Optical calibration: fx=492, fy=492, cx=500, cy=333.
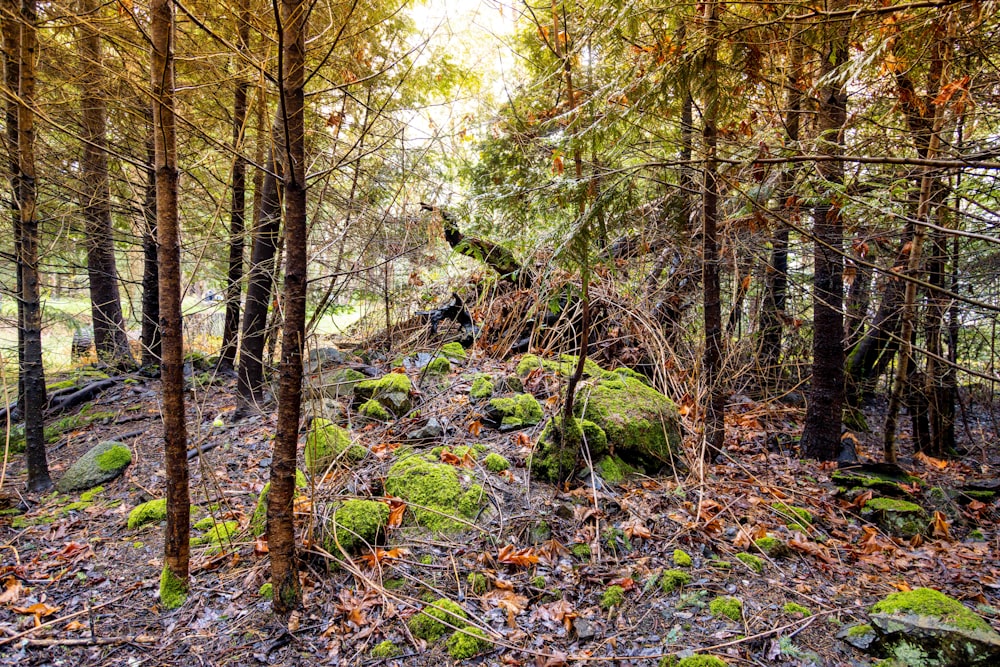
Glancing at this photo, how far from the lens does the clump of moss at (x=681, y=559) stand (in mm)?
3506

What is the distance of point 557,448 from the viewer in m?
4.32

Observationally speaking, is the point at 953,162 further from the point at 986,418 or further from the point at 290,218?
the point at 986,418

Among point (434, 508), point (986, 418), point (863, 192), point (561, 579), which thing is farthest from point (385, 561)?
point (986, 418)

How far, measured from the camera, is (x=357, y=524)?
356 cm

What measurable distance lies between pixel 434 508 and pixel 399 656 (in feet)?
3.78

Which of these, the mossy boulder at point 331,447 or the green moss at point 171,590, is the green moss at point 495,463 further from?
the green moss at point 171,590

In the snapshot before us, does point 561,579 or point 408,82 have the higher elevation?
point 408,82

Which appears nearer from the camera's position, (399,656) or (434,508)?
(399,656)

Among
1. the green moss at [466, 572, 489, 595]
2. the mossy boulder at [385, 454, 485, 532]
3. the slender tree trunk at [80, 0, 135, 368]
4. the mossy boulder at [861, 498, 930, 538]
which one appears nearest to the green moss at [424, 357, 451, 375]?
the mossy boulder at [385, 454, 485, 532]

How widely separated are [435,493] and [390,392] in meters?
2.00

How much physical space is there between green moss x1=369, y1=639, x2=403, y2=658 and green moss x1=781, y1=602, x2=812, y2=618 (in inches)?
94.6

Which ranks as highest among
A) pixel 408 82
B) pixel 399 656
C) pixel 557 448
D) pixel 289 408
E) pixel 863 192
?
pixel 408 82

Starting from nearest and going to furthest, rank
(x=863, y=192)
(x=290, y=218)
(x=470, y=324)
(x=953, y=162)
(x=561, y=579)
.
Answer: (x=953, y=162)
(x=290, y=218)
(x=561, y=579)
(x=863, y=192)
(x=470, y=324)

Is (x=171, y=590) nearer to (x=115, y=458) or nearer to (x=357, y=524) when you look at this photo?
(x=357, y=524)
